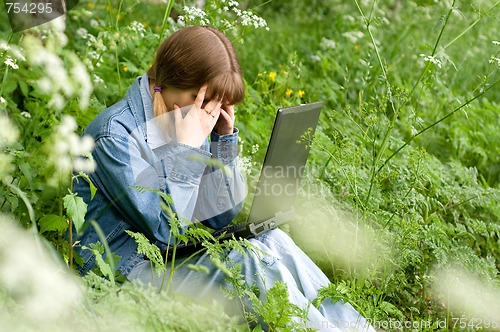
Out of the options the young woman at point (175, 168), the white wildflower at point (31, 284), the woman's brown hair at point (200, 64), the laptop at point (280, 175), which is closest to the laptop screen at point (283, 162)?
the laptop at point (280, 175)

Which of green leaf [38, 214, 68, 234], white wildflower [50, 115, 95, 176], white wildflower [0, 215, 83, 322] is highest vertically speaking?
white wildflower [50, 115, 95, 176]

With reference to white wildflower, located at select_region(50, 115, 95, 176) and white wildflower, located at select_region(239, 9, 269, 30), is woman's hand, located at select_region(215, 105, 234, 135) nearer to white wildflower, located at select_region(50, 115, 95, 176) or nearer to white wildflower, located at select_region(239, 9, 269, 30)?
white wildflower, located at select_region(239, 9, 269, 30)

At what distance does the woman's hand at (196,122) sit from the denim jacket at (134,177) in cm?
3

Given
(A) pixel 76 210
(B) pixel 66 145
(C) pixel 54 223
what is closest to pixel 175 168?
(C) pixel 54 223

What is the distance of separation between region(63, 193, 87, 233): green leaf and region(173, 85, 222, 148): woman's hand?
2.10 feet

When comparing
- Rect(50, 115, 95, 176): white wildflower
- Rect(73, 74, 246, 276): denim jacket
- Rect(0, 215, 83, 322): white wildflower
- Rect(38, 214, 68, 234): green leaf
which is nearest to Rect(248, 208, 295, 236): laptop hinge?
Rect(73, 74, 246, 276): denim jacket

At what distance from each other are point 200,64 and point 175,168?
13.9 inches

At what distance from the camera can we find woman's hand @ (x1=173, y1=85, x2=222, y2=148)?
247 cm

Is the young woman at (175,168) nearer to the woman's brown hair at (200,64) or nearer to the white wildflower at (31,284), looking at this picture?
the woman's brown hair at (200,64)

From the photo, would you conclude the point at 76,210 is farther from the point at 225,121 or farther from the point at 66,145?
the point at 225,121

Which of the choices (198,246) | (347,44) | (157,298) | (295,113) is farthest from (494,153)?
(157,298)

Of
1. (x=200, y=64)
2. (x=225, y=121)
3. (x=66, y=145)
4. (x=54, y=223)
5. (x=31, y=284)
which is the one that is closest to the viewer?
(x=31, y=284)

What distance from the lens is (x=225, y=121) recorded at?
275 cm

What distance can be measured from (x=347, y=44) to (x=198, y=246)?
11.7ft
